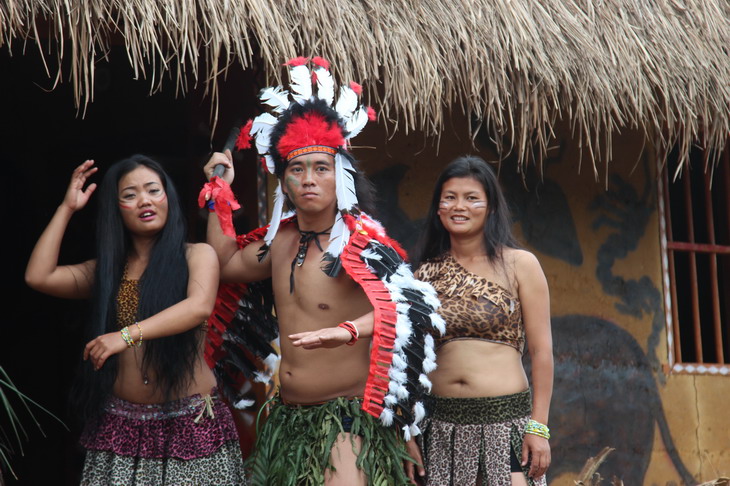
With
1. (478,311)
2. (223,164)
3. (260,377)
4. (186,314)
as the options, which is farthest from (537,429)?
(223,164)

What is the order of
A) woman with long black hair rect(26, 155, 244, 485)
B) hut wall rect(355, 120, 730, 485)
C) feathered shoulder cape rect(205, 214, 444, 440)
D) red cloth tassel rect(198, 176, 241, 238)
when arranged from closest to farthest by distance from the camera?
1. feathered shoulder cape rect(205, 214, 444, 440)
2. woman with long black hair rect(26, 155, 244, 485)
3. red cloth tassel rect(198, 176, 241, 238)
4. hut wall rect(355, 120, 730, 485)

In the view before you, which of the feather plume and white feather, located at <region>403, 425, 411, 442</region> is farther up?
the feather plume

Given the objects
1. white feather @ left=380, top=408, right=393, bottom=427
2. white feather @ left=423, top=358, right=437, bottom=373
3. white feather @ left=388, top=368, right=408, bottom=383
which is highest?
white feather @ left=423, top=358, right=437, bottom=373

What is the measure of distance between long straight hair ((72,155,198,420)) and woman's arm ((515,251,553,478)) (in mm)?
1225

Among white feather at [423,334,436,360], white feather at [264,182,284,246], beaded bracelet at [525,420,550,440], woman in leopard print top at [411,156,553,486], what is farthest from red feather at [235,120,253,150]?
beaded bracelet at [525,420,550,440]

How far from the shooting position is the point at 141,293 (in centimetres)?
361

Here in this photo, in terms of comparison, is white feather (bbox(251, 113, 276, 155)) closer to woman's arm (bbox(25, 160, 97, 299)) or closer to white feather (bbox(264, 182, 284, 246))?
white feather (bbox(264, 182, 284, 246))

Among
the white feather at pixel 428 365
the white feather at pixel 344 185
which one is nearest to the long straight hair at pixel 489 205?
the white feather at pixel 344 185

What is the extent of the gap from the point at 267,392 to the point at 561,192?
2156mm

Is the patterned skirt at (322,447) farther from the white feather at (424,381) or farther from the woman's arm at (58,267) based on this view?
the woman's arm at (58,267)

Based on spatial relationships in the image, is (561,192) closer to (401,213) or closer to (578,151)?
(578,151)

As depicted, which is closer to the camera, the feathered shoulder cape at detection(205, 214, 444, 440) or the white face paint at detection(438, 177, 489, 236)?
the feathered shoulder cape at detection(205, 214, 444, 440)

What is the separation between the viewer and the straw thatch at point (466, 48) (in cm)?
384

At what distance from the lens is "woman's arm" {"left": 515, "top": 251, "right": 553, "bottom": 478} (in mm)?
3701
